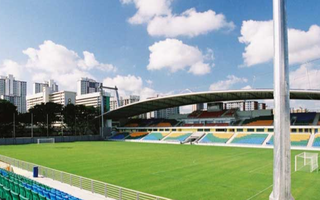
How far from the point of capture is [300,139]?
45.6 metres

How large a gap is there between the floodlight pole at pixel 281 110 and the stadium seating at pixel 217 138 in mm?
49395

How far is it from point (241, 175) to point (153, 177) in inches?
282

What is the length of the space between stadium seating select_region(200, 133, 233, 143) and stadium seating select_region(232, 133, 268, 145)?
2.08m

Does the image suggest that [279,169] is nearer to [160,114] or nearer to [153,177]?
[153,177]

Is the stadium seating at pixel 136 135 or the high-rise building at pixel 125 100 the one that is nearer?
the stadium seating at pixel 136 135

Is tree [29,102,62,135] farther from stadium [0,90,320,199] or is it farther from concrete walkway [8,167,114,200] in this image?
concrete walkway [8,167,114,200]

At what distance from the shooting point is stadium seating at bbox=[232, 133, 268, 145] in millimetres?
49250

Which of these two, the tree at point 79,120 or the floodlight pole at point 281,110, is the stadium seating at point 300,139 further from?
the tree at point 79,120

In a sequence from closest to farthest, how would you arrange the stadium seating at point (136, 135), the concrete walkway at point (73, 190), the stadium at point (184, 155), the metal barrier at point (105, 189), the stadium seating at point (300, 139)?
the metal barrier at point (105, 189) < the concrete walkway at point (73, 190) < the stadium at point (184, 155) < the stadium seating at point (300, 139) < the stadium seating at point (136, 135)

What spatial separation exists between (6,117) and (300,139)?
2871 inches

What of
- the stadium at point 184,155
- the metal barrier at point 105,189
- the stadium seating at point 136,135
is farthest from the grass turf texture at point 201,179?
the stadium seating at point 136,135

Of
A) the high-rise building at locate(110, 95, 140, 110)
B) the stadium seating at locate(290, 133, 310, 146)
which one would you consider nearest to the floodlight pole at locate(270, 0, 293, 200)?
the stadium seating at locate(290, 133, 310, 146)

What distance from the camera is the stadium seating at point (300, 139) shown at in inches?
1739

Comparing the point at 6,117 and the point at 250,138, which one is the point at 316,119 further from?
the point at 6,117
